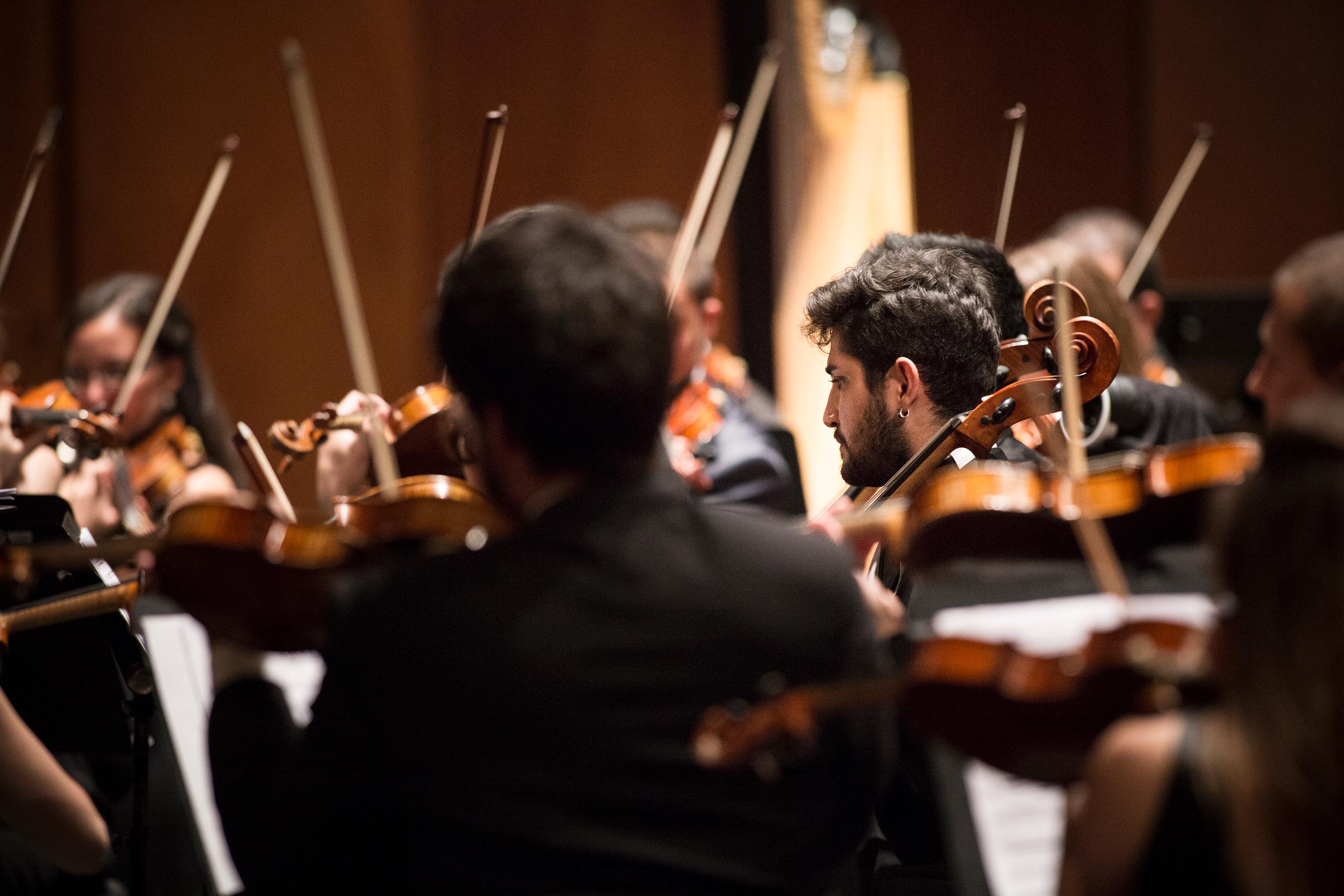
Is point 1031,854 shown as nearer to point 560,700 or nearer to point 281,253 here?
point 560,700

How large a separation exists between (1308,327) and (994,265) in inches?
38.0

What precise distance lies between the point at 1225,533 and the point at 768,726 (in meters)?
0.36

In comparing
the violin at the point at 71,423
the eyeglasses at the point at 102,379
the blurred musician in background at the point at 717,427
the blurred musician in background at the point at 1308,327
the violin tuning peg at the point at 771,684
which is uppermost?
the blurred musician in background at the point at 1308,327

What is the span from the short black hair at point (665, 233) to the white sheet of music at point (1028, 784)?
79.5 inches

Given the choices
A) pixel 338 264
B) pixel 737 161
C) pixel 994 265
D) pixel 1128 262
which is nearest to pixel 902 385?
pixel 994 265

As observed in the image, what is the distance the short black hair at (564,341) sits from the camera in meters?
1.14

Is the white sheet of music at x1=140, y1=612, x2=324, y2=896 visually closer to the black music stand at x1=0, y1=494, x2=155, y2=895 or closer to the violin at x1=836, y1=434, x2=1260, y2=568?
the black music stand at x1=0, y1=494, x2=155, y2=895

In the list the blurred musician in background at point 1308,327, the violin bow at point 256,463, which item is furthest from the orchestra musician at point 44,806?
the blurred musician in background at point 1308,327

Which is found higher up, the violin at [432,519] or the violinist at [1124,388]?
the violin at [432,519]

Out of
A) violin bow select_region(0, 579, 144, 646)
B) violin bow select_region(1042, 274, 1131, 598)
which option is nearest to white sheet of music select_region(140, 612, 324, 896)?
violin bow select_region(0, 579, 144, 646)

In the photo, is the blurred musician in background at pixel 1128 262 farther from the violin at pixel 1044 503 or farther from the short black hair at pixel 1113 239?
the violin at pixel 1044 503

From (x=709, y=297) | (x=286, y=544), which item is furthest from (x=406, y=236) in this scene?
(x=286, y=544)

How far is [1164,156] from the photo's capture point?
4.61 meters

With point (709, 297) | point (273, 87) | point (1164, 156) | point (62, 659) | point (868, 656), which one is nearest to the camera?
point (868, 656)
